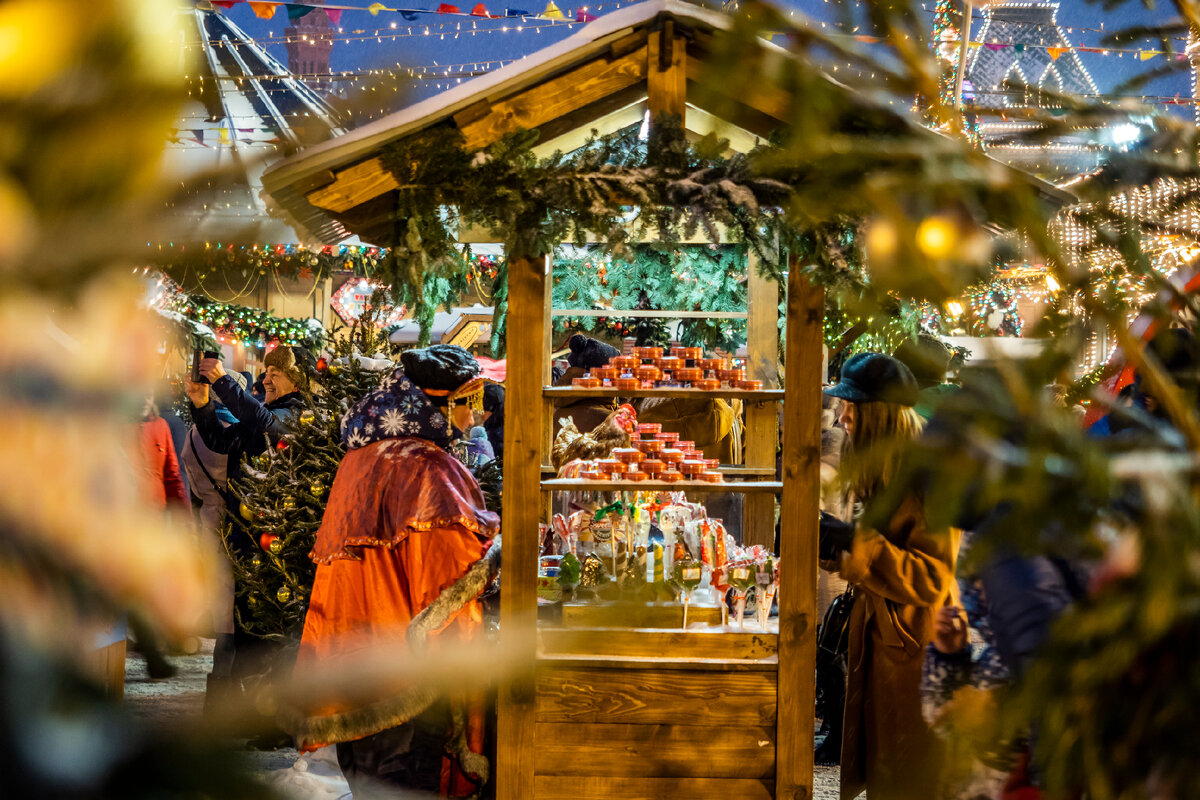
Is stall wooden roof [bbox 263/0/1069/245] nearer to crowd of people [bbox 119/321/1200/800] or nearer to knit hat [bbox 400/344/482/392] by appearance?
knit hat [bbox 400/344/482/392]

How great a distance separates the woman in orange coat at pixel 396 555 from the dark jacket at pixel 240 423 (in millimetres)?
1400

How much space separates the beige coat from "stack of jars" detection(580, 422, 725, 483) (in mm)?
626

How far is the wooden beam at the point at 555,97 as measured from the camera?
9.98 feet

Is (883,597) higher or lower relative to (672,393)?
lower

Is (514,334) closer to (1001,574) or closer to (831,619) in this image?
(1001,574)

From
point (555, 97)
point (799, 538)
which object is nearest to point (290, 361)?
point (555, 97)

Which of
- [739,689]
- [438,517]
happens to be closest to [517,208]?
[438,517]

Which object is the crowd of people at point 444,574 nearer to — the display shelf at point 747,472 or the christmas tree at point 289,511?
the christmas tree at point 289,511

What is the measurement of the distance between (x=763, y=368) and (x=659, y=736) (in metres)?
1.95

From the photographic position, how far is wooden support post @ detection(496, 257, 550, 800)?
3.20 m

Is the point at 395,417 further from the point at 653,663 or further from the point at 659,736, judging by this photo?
the point at 659,736

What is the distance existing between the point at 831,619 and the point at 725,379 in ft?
5.22

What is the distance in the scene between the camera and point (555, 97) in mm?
3092

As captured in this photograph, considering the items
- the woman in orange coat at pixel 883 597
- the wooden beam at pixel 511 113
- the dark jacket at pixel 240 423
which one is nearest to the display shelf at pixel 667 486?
the woman in orange coat at pixel 883 597
